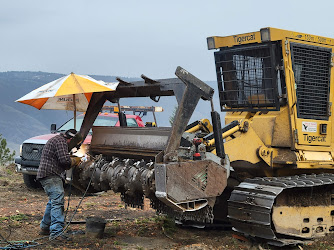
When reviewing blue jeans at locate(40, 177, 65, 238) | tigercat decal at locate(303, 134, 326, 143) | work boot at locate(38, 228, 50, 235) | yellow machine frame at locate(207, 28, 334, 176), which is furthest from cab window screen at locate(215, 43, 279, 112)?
work boot at locate(38, 228, 50, 235)

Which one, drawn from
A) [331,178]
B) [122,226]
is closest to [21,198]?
[122,226]

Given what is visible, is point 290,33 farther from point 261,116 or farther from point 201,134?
point 201,134

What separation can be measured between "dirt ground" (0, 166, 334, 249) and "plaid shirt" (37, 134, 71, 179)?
1116 mm

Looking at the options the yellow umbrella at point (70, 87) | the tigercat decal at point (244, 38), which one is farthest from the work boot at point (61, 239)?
the tigercat decal at point (244, 38)

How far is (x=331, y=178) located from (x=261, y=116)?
154 cm

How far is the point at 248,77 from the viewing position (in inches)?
378

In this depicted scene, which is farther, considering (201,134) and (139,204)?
(201,134)

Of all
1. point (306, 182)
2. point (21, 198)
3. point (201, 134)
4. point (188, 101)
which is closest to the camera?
point (188, 101)

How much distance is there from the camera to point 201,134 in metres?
9.92

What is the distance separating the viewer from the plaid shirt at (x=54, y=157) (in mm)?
9141

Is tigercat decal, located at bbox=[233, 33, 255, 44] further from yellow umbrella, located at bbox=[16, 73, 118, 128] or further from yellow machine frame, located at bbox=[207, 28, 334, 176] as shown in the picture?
yellow umbrella, located at bbox=[16, 73, 118, 128]

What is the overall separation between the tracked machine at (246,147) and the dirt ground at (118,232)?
0.42m

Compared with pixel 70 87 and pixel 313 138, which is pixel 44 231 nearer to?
pixel 70 87

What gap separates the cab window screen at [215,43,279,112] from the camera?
29.9 feet
